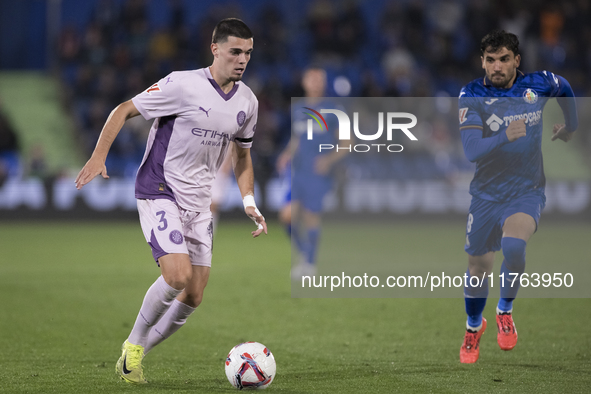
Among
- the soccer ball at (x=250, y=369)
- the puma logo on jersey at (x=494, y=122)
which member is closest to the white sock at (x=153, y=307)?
the soccer ball at (x=250, y=369)

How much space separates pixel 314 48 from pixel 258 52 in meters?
1.55

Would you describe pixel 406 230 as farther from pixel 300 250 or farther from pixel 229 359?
pixel 229 359

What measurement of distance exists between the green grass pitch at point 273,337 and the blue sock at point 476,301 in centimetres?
30

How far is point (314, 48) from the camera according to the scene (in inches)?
819

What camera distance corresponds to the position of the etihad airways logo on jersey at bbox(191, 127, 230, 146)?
474 centimetres

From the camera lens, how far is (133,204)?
16594 millimetres

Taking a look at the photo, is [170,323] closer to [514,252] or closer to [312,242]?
[514,252]

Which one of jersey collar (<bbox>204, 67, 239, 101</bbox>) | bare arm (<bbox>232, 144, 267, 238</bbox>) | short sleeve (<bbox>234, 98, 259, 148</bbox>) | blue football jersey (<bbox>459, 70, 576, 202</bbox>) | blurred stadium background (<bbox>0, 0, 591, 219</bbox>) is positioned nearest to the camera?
jersey collar (<bbox>204, 67, 239, 101</bbox>)

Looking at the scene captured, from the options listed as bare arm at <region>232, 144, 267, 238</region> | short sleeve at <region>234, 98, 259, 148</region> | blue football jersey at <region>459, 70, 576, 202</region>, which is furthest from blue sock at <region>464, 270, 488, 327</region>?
short sleeve at <region>234, 98, 259, 148</region>

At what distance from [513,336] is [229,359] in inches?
80.7

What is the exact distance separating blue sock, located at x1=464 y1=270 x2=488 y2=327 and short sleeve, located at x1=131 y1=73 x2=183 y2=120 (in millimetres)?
2466

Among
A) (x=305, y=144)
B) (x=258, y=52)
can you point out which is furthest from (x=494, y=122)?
(x=258, y=52)

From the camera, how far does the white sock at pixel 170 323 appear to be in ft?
16.0

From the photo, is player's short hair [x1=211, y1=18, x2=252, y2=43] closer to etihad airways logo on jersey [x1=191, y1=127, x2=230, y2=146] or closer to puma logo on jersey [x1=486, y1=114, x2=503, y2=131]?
etihad airways logo on jersey [x1=191, y1=127, x2=230, y2=146]
